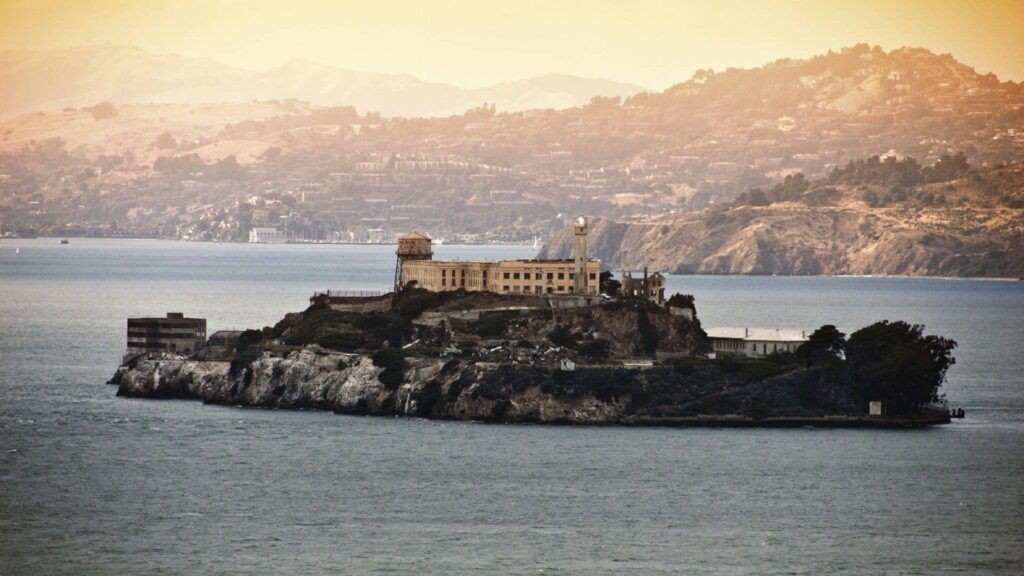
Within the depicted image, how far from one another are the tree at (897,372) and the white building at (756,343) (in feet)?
20.0

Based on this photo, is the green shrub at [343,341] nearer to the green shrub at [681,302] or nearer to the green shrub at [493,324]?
the green shrub at [493,324]

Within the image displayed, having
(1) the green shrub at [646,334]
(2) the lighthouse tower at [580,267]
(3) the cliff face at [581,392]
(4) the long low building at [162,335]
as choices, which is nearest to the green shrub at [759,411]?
(3) the cliff face at [581,392]

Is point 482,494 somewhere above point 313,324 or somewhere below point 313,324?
below

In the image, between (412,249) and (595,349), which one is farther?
(412,249)

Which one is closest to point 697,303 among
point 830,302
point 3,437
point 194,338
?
point 830,302

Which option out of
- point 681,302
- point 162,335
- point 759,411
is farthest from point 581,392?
point 162,335

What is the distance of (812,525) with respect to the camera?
2633 inches

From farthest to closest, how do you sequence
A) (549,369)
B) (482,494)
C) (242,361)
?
(242,361), (549,369), (482,494)

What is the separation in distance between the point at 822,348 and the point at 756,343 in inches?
313

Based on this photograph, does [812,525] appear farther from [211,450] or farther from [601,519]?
[211,450]

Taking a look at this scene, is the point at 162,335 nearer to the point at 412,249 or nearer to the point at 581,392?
the point at 412,249

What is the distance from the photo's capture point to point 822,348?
95062 millimetres

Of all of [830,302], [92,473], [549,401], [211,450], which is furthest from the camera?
[830,302]

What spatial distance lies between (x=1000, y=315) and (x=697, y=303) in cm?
2764
